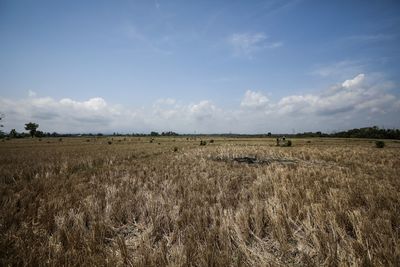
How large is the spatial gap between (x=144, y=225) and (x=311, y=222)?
346 centimetres

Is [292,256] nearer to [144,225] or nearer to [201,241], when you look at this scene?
[201,241]

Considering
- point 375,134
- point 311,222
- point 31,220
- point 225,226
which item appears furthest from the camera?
point 375,134

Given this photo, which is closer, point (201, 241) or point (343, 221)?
point (201, 241)

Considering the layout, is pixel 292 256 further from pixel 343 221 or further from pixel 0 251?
pixel 0 251

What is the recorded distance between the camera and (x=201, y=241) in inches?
155

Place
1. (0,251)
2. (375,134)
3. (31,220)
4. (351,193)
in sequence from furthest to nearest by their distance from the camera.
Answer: (375,134)
(351,193)
(31,220)
(0,251)

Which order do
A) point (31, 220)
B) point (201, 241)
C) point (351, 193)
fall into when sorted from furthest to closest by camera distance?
point (351, 193) → point (31, 220) → point (201, 241)

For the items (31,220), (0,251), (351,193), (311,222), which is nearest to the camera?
(0,251)

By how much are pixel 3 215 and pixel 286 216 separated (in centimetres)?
620

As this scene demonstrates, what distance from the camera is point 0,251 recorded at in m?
3.55

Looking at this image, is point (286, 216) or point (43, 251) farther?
point (286, 216)

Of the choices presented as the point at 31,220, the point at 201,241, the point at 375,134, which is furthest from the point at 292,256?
the point at 375,134

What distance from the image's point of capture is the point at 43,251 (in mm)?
3547

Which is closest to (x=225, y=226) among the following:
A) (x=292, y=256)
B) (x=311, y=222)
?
(x=292, y=256)
